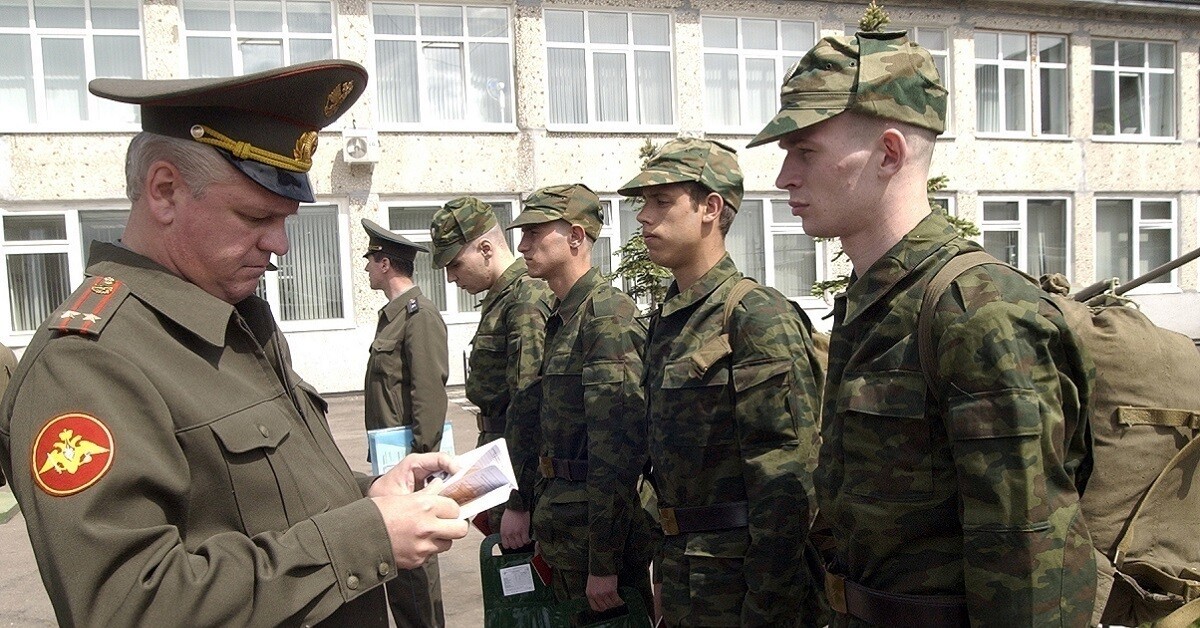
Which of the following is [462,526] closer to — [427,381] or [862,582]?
[862,582]

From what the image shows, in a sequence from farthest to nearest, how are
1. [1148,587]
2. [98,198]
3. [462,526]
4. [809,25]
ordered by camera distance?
[809,25] → [98,198] → [1148,587] → [462,526]

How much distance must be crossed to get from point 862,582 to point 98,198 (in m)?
14.3

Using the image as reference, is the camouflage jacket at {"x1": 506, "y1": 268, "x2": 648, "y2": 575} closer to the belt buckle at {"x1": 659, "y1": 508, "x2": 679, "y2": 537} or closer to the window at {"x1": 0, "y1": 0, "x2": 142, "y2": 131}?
the belt buckle at {"x1": 659, "y1": 508, "x2": 679, "y2": 537}

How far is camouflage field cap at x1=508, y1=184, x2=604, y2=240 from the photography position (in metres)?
4.09

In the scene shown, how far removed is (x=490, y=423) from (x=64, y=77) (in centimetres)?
1247

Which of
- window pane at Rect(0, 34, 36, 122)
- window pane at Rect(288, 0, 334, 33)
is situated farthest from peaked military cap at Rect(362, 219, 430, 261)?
window pane at Rect(0, 34, 36, 122)

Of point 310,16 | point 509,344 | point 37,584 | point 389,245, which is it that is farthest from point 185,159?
point 310,16

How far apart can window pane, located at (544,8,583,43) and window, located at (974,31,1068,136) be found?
862 cm

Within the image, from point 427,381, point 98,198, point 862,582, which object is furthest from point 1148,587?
point 98,198

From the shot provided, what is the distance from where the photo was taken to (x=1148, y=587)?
8.19 feet

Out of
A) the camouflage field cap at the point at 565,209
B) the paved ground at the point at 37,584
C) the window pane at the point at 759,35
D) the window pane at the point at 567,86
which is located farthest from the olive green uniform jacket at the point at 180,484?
the window pane at the point at 759,35

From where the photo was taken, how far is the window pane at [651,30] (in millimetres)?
16062

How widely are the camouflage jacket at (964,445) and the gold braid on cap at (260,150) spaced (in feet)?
4.30

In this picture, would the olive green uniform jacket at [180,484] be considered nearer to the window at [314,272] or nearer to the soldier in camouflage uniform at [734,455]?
the soldier in camouflage uniform at [734,455]
